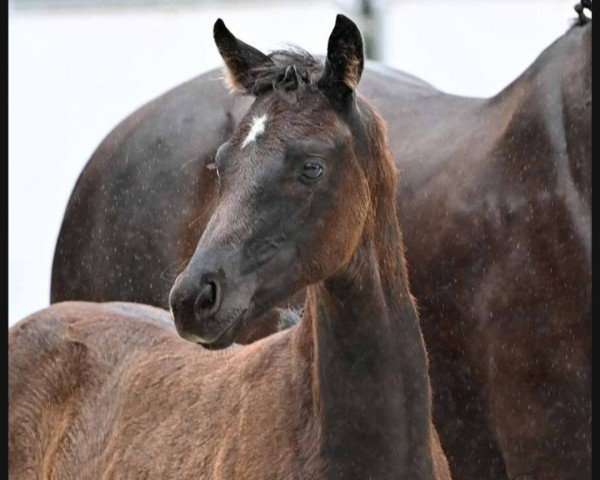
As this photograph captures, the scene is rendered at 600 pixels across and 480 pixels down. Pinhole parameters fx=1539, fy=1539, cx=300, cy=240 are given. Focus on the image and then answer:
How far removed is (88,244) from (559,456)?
2662 mm

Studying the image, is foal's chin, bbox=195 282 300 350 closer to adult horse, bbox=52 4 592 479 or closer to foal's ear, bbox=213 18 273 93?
foal's ear, bbox=213 18 273 93

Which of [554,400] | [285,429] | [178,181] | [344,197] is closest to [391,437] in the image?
[285,429]

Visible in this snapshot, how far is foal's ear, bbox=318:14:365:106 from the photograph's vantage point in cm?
416

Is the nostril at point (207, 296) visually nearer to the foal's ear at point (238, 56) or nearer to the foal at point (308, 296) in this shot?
the foal at point (308, 296)

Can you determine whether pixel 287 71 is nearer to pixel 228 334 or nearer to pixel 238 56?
pixel 238 56

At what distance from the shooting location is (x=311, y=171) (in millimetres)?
4055

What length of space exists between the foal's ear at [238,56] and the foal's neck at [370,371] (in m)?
0.53

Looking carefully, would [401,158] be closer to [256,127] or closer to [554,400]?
[554,400]

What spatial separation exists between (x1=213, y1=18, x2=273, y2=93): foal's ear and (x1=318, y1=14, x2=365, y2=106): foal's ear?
26 centimetres

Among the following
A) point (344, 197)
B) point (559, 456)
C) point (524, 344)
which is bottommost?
point (559, 456)

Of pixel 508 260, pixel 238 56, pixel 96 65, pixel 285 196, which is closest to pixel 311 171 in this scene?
pixel 285 196

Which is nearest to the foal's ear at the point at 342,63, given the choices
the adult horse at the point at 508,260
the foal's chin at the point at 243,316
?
the foal's chin at the point at 243,316

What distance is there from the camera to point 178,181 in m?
6.84

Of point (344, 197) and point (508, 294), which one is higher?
point (344, 197)
